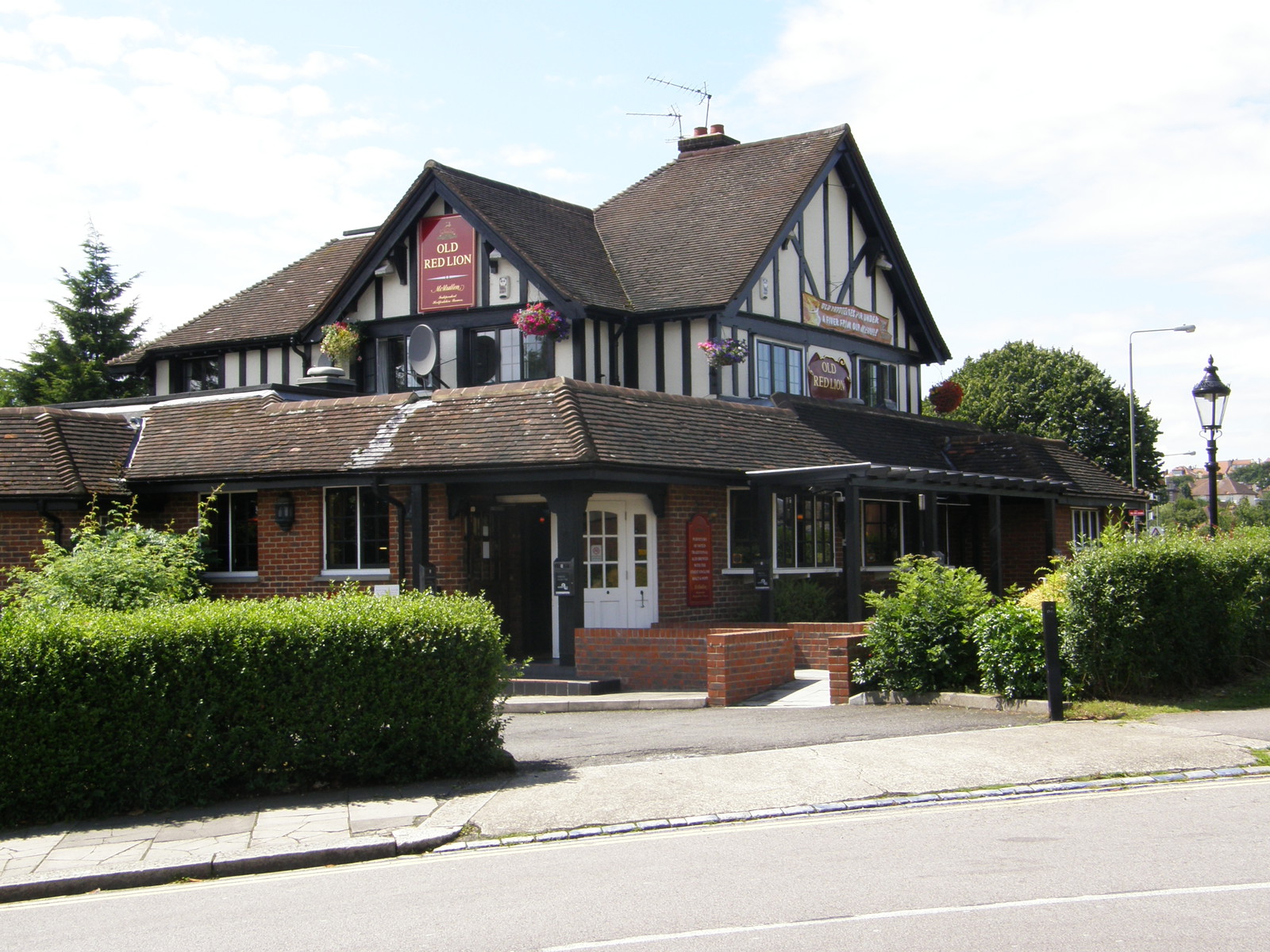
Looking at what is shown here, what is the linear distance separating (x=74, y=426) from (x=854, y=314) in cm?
1561

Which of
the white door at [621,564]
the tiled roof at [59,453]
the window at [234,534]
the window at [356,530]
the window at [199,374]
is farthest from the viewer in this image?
the window at [199,374]

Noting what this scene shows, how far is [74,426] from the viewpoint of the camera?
66.1 ft

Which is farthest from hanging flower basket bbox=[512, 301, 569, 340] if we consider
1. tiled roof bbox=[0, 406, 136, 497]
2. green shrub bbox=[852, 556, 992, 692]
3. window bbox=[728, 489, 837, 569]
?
green shrub bbox=[852, 556, 992, 692]

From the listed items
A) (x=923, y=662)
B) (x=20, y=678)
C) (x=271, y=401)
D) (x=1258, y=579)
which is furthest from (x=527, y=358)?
(x=20, y=678)

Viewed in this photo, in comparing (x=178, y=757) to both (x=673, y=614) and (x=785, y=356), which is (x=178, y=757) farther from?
(x=785, y=356)

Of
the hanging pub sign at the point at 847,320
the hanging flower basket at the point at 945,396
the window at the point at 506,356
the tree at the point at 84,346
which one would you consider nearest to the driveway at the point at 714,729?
the window at the point at 506,356

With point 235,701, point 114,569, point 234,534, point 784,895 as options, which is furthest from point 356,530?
point 784,895

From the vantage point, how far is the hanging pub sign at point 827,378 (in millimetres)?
25891

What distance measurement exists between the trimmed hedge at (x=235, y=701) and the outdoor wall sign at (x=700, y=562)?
7.90m

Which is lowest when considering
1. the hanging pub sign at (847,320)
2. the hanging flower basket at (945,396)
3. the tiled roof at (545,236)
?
the hanging flower basket at (945,396)

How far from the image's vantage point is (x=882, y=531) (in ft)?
76.5

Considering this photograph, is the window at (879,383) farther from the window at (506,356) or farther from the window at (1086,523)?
the window at (506,356)

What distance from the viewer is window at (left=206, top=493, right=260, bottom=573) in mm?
19609

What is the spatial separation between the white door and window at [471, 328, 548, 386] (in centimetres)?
580
